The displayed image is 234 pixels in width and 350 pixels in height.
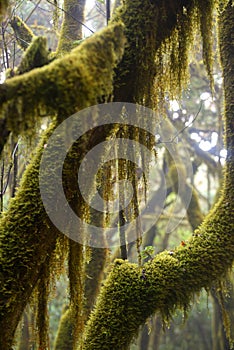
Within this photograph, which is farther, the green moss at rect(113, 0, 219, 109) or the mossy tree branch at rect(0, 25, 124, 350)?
the green moss at rect(113, 0, 219, 109)

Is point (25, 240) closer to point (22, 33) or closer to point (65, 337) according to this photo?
point (65, 337)

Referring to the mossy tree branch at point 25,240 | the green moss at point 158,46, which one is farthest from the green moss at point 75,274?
the green moss at point 158,46

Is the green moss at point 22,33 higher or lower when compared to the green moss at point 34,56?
higher

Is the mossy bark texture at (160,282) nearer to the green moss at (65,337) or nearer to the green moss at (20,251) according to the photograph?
the green moss at (20,251)

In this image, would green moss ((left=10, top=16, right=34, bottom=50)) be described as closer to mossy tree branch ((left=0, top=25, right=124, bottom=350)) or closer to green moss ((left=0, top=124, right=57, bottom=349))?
mossy tree branch ((left=0, top=25, right=124, bottom=350))

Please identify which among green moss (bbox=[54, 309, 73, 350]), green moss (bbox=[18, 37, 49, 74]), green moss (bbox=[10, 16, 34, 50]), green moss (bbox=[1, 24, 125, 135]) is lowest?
green moss (bbox=[54, 309, 73, 350])

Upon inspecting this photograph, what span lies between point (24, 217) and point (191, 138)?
7.22m

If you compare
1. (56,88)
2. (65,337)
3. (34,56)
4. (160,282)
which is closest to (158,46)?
(34,56)

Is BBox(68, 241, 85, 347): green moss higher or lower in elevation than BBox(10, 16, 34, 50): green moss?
lower

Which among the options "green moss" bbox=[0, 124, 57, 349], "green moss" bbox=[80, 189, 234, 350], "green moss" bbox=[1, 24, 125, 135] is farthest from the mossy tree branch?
"green moss" bbox=[80, 189, 234, 350]

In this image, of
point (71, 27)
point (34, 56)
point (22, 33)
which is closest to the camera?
point (34, 56)

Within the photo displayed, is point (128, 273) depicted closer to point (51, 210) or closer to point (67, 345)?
point (51, 210)

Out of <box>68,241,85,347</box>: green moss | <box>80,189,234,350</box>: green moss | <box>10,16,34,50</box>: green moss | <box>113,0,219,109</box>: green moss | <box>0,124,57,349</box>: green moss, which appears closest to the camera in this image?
<box>0,124,57,349</box>: green moss

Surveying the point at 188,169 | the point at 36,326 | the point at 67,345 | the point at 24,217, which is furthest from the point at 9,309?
the point at 188,169
